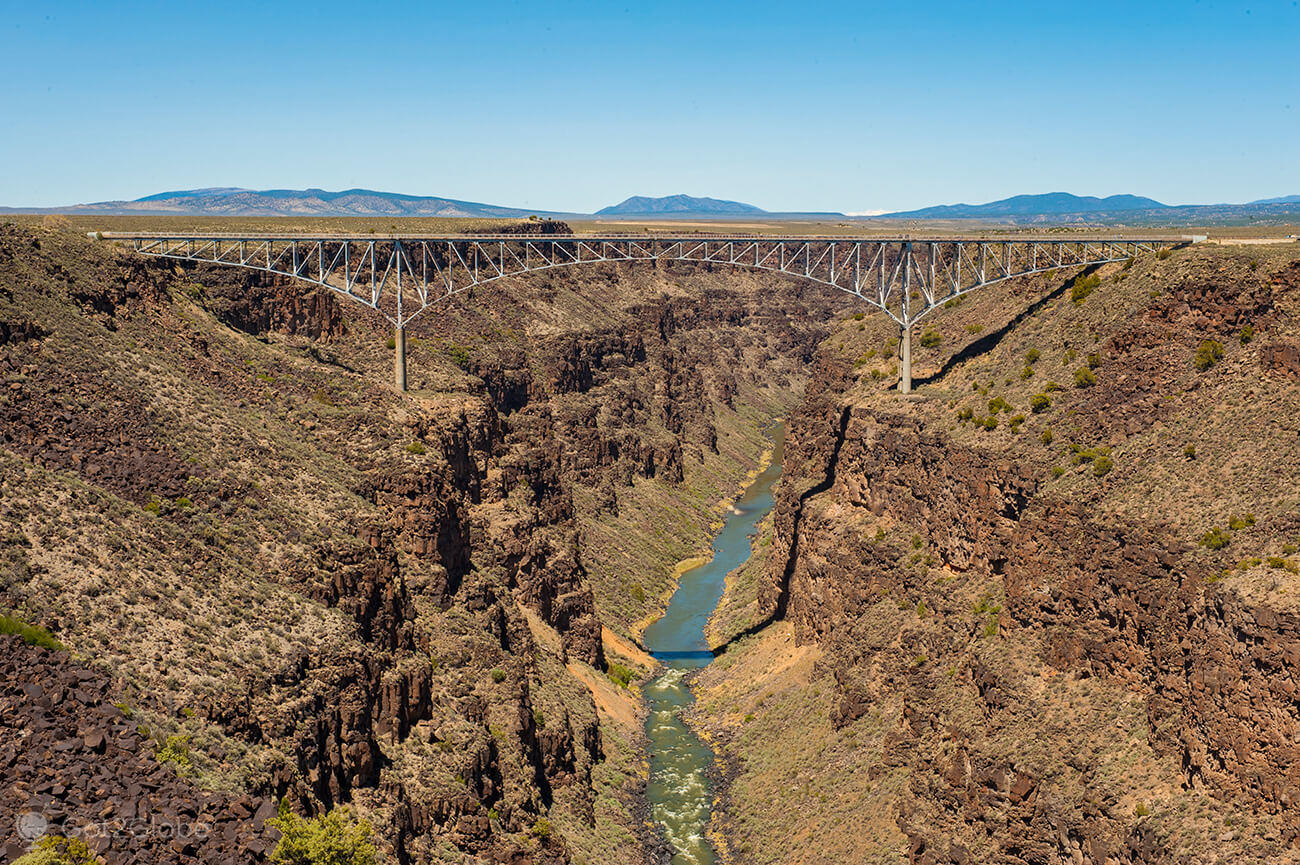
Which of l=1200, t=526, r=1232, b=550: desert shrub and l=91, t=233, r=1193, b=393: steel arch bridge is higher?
l=91, t=233, r=1193, b=393: steel arch bridge

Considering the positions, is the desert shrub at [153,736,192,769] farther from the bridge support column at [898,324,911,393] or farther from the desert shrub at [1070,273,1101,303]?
the desert shrub at [1070,273,1101,303]

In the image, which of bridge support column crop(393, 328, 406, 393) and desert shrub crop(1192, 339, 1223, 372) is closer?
desert shrub crop(1192, 339, 1223, 372)

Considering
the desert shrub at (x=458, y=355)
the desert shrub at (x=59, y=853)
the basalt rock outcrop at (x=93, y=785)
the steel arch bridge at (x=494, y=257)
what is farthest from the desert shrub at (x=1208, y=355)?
the desert shrub at (x=458, y=355)

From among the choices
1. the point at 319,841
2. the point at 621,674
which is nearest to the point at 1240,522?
the point at 319,841

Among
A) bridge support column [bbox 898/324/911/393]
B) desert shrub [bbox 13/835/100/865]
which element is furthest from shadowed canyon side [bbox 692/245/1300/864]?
desert shrub [bbox 13/835/100/865]

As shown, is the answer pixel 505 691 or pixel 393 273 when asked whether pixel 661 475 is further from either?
pixel 505 691

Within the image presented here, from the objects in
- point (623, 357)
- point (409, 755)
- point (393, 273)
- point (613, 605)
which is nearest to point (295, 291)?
point (393, 273)

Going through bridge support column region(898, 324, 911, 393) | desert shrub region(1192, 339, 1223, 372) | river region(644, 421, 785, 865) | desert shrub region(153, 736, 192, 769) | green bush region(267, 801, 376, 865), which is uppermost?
desert shrub region(1192, 339, 1223, 372)

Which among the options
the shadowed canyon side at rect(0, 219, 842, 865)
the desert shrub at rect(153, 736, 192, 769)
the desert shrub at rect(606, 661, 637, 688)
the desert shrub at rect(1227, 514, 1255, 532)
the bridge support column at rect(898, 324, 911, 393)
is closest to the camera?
the desert shrub at rect(153, 736, 192, 769)

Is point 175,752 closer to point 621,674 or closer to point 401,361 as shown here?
point 621,674
